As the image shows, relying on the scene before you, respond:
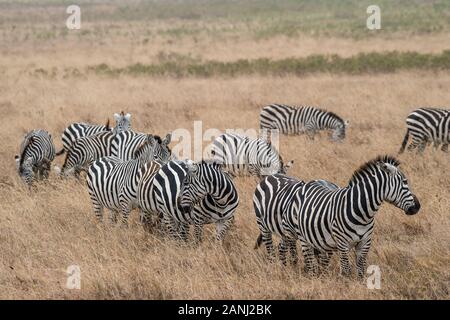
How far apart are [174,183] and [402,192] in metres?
2.92

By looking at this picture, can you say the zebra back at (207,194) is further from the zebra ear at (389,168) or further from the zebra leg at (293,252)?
the zebra ear at (389,168)

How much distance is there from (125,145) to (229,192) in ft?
14.7

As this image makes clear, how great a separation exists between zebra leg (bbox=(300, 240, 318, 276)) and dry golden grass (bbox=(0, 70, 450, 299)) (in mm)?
122

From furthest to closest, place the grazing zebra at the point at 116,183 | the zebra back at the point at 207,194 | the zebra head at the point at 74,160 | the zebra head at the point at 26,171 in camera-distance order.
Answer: the zebra head at the point at 74,160
the zebra head at the point at 26,171
the grazing zebra at the point at 116,183
the zebra back at the point at 207,194

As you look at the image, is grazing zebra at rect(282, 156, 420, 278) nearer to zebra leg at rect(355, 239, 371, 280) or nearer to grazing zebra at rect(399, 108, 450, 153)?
zebra leg at rect(355, 239, 371, 280)

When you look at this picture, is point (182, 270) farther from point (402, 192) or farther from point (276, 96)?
point (276, 96)

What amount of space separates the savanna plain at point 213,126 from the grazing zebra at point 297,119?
65cm

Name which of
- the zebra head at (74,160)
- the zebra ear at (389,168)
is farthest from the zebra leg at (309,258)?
the zebra head at (74,160)

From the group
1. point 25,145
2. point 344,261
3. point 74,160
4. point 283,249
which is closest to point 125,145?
point 74,160

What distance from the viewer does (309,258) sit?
7805mm

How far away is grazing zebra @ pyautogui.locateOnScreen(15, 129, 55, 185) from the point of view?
12422 millimetres

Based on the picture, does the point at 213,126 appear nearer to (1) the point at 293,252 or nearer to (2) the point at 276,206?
(1) the point at 293,252

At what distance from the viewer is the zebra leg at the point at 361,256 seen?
745 centimetres

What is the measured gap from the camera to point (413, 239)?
9125 mm
